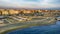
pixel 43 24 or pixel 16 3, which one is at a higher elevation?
pixel 16 3

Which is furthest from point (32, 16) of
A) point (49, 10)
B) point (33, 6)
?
point (49, 10)

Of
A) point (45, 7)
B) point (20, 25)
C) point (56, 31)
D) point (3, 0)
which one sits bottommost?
point (56, 31)

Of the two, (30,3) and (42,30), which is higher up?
(30,3)

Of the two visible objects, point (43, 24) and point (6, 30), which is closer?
point (6, 30)

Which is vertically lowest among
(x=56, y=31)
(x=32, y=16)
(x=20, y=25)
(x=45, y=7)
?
(x=56, y=31)

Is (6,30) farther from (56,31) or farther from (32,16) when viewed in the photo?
(56,31)

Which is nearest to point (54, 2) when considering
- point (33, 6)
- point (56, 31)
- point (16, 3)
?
point (33, 6)

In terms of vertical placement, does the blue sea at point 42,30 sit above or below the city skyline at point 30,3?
below

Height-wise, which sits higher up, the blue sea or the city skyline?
the city skyline

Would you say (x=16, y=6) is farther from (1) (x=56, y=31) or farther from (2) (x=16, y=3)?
(1) (x=56, y=31)
